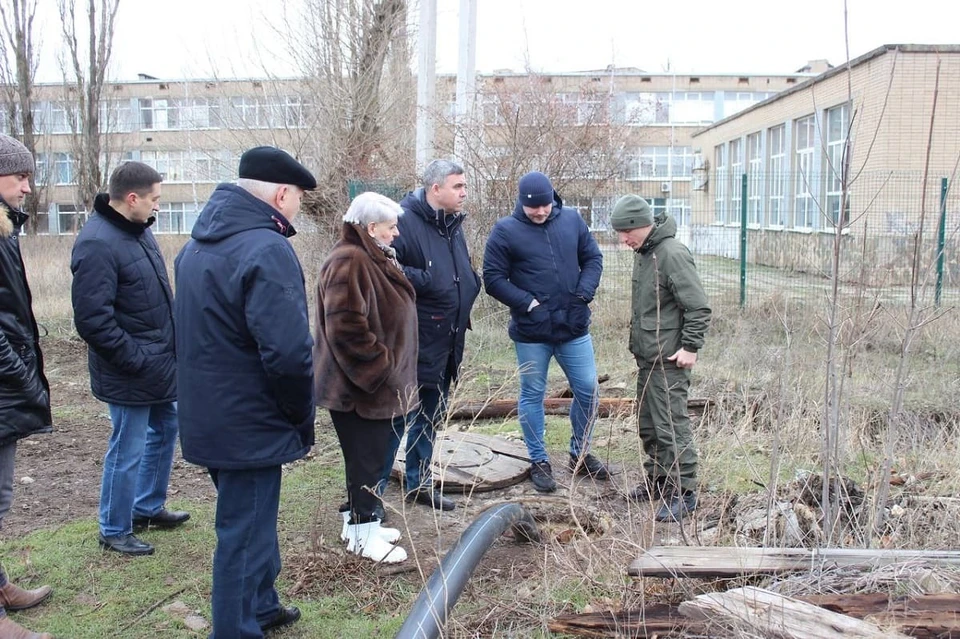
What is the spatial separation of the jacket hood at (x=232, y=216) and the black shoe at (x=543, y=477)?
2.77 metres

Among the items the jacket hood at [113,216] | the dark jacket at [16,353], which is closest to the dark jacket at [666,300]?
the jacket hood at [113,216]

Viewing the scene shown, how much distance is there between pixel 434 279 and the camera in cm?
460

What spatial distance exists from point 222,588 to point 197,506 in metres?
2.09

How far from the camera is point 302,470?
18.4 ft

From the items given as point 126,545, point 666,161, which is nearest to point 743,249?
point 126,545

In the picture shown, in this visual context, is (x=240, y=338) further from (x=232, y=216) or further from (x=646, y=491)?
(x=646, y=491)

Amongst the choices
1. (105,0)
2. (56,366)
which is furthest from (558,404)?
(105,0)

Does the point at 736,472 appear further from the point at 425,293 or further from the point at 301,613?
the point at 301,613

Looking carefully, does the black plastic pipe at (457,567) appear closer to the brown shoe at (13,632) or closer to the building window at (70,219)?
the brown shoe at (13,632)

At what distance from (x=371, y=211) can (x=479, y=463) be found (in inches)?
86.1

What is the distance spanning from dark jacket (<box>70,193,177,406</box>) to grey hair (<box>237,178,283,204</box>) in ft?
4.18

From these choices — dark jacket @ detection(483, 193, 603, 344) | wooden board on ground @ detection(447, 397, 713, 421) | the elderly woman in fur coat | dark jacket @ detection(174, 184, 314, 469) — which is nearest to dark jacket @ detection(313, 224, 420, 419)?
the elderly woman in fur coat

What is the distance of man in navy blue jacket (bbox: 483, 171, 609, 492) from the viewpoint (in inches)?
198

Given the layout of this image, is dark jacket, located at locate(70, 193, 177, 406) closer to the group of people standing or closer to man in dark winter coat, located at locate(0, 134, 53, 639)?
the group of people standing
